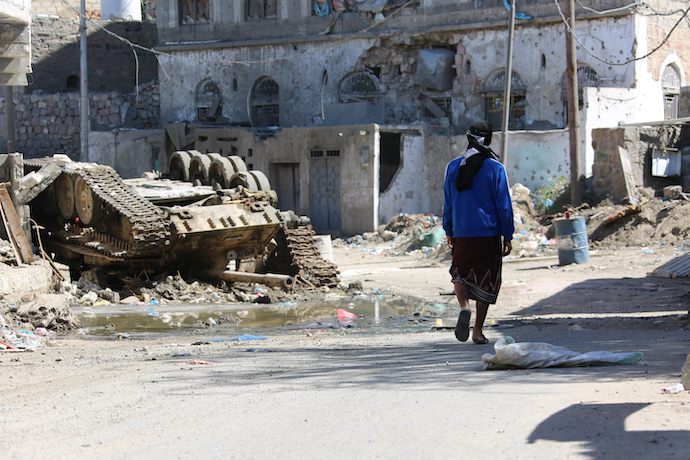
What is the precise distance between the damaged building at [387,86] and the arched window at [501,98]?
0.14 feet

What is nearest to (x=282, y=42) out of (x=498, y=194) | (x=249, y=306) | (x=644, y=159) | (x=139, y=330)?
(x=644, y=159)

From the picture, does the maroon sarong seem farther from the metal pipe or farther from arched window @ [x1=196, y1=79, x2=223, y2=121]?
arched window @ [x1=196, y1=79, x2=223, y2=121]

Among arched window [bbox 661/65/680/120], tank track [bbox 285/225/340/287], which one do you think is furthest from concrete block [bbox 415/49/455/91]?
tank track [bbox 285/225/340/287]

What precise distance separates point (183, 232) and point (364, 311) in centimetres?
293

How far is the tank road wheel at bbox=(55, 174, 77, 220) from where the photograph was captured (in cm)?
1158

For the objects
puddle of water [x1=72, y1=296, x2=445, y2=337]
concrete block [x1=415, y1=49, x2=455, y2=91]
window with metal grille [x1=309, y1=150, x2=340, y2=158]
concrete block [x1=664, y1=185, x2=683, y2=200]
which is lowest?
puddle of water [x1=72, y1=296, x2=445, y2=337]

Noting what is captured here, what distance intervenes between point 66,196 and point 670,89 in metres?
17.5

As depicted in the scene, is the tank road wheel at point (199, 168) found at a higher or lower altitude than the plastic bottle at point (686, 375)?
higher

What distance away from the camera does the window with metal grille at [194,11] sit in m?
27.3

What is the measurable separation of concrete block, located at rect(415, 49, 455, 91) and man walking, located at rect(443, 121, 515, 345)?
18.4 metres

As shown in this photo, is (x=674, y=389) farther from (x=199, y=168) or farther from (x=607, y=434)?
(x=199, y=168)

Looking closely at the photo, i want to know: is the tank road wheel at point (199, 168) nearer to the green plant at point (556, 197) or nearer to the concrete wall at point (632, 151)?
the green plant at point (556, 197)

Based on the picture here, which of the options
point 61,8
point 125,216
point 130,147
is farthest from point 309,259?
point 61,8

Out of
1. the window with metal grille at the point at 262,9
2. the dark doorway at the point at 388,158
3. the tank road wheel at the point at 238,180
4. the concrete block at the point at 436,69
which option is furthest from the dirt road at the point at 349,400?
the window with metal grille at the point at 262,9
